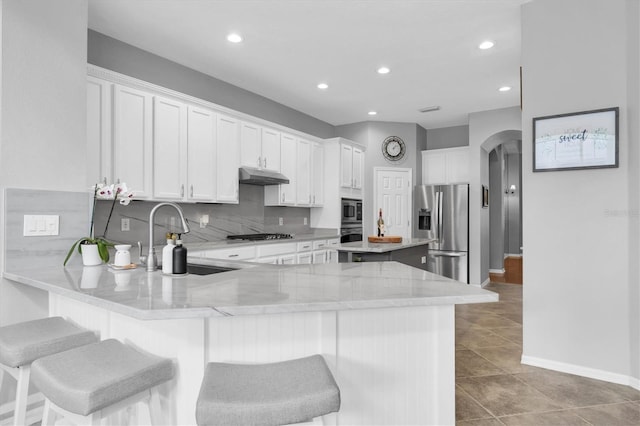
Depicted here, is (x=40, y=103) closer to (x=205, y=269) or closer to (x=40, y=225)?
(x=40, y=225)

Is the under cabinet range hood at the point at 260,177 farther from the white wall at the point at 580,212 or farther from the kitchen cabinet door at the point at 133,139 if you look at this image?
the white wall at the point at 580,212

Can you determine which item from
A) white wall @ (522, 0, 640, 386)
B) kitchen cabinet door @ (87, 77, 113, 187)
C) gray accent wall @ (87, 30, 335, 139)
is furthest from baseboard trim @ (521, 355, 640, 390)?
gray accent wall @ (87, 30, 335, 139)

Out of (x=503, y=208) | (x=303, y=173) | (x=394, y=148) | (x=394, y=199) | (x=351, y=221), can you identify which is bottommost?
(x=351, y=221)

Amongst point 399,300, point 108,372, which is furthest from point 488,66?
point 108,372

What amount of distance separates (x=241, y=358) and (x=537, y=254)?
2.51 metres

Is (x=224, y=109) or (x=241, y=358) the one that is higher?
(x=224, y=109)

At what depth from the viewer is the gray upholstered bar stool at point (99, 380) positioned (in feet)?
3.65

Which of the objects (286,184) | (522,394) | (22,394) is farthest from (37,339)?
(286,184)

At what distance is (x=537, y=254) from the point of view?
2.86 metres

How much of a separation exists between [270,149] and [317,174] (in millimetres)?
1162

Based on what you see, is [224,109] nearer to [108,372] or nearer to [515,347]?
[108,372]

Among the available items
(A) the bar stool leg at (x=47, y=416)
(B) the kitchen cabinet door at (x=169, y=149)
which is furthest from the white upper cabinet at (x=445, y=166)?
(A) the bar stool leg at (x=47, y=416)

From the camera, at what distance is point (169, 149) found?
3574 mm

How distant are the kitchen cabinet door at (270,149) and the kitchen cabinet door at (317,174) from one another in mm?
890
